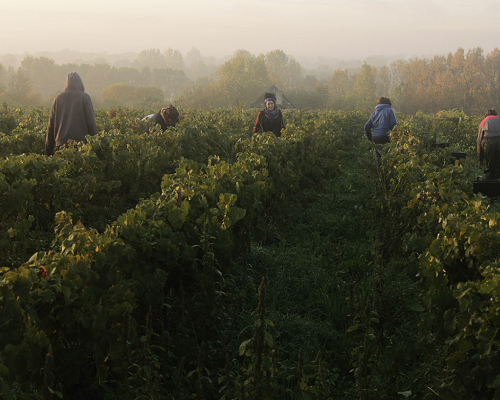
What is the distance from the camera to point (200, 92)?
81.2 meters

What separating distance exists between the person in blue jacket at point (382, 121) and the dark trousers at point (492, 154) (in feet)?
7.29

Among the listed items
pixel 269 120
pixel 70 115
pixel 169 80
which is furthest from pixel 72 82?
pixel 169 80

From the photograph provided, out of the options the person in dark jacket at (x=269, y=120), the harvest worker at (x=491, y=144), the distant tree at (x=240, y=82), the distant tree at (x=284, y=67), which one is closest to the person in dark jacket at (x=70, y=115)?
the person in dark jacket at (x=269, y=120)

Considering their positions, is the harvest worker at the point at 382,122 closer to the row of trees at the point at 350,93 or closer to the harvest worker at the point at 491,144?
the harvest worker at the point at 491,144

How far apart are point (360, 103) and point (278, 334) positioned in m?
81.7

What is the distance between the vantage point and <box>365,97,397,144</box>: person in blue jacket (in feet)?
31.8

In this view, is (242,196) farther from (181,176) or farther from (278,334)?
(278,334)

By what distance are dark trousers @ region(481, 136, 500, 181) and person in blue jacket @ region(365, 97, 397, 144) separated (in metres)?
2.22

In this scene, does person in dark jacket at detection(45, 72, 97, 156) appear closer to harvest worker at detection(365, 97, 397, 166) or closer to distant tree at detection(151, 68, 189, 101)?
harvest worker at detection(365, 97, 397, 166)

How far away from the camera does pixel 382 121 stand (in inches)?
383

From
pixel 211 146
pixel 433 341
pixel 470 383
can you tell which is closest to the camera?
pixel 470 383

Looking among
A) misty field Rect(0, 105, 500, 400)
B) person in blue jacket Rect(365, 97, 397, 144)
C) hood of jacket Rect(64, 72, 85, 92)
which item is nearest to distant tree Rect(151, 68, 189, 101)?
person in blue jacket Rect(365, 97, 397, 144)

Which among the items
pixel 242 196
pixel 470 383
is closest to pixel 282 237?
pixel 242 196

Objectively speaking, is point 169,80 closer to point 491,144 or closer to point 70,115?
point 491,144
